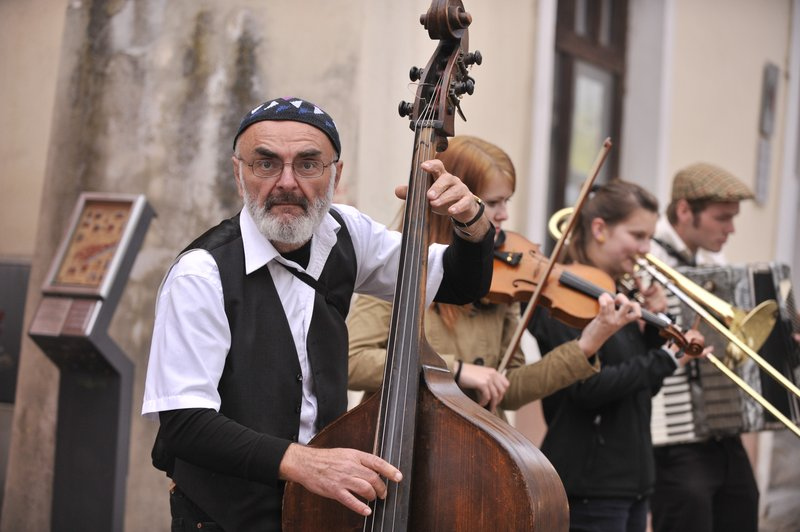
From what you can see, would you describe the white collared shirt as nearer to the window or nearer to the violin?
the violin

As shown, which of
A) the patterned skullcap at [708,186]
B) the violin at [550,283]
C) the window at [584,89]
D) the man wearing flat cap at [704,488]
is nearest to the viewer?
the violin at [550,283]

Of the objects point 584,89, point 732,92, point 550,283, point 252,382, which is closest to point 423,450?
point 252,382

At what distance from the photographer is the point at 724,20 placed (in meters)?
8.27

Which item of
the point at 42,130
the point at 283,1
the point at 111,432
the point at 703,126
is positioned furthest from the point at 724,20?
the point at 111,432

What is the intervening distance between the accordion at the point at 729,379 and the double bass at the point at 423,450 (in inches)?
86.8

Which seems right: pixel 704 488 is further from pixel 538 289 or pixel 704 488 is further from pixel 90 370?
pixel 90 370

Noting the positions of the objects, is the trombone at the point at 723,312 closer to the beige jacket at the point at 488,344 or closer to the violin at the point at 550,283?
the violin at the point at 550,283

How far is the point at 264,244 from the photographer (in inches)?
91.4

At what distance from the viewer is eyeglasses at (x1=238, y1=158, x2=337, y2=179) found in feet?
7.64

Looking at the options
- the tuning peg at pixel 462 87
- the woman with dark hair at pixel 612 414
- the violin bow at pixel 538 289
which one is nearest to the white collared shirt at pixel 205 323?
the tuning peg at pixel 462 87

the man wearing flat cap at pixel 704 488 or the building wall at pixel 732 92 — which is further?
the building wall at pixel 732 92

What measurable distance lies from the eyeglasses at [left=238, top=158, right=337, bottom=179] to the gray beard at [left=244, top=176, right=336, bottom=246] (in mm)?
52

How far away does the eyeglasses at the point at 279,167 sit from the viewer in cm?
233

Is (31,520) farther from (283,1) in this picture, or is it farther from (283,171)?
(283,171)
